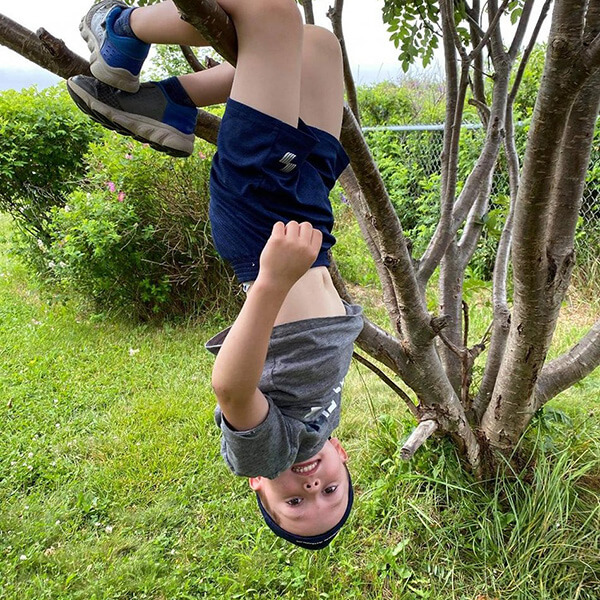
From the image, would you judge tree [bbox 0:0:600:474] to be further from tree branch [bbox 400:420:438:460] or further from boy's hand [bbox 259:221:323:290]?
boy's hand [bbox 259:221:323:290]

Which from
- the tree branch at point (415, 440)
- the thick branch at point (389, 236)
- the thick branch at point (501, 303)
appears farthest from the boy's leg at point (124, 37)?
the thick branch at point (501, 303)

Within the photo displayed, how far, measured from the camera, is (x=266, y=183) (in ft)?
4.52

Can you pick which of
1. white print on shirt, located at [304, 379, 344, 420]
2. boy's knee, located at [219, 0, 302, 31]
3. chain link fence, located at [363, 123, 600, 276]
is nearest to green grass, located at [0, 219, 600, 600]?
white print on shirt, located at [304, 379, 344, 420]

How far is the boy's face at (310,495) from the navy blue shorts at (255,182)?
0.59 m

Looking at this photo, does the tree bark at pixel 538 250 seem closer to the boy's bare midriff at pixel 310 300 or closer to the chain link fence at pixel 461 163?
the boy's bare midriff at pixel 310 300

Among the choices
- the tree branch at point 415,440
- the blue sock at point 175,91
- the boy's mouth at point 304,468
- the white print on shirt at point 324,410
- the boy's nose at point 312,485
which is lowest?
the tree branch at point 415,440

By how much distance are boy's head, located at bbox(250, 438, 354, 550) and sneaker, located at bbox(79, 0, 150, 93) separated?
1.11m

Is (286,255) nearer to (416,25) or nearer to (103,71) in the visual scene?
(103,71)

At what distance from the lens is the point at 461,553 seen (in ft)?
7.91

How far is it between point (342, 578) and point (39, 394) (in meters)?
2.54

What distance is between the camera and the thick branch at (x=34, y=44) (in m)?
1.28

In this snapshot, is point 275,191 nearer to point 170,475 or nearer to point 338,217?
point 170,475

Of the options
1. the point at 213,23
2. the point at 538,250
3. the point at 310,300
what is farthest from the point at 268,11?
the point at 538,250

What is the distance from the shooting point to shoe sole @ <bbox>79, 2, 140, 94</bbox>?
53.0 inches
